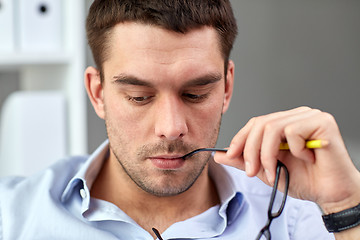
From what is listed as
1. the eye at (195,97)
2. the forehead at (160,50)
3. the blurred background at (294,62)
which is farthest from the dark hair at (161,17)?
the blurred background at (294,62)

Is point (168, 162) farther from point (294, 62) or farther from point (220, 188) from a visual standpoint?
point (294, 62)

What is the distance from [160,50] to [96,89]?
11.7 inches

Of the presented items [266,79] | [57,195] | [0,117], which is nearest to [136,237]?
[57,195]

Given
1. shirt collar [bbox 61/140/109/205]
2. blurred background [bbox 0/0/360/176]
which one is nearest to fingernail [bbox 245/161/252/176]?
shirt collar [bbox 61/140/109/205]

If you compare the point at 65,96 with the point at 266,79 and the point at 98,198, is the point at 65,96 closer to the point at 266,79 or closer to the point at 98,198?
the point at 98,198

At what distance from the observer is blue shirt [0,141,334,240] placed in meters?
1.30

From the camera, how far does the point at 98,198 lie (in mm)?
1439

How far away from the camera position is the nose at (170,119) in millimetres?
1208

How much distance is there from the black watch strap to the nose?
0.38 meters

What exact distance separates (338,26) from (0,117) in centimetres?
177

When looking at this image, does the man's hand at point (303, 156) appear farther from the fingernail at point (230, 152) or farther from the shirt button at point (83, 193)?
the shirt button at point (83, 193)

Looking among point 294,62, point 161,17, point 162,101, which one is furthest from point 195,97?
point 294,62

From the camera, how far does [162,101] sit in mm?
1238

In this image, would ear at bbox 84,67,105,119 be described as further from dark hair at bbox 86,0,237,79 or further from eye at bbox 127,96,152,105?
eye at bbox 127,96,152,105
